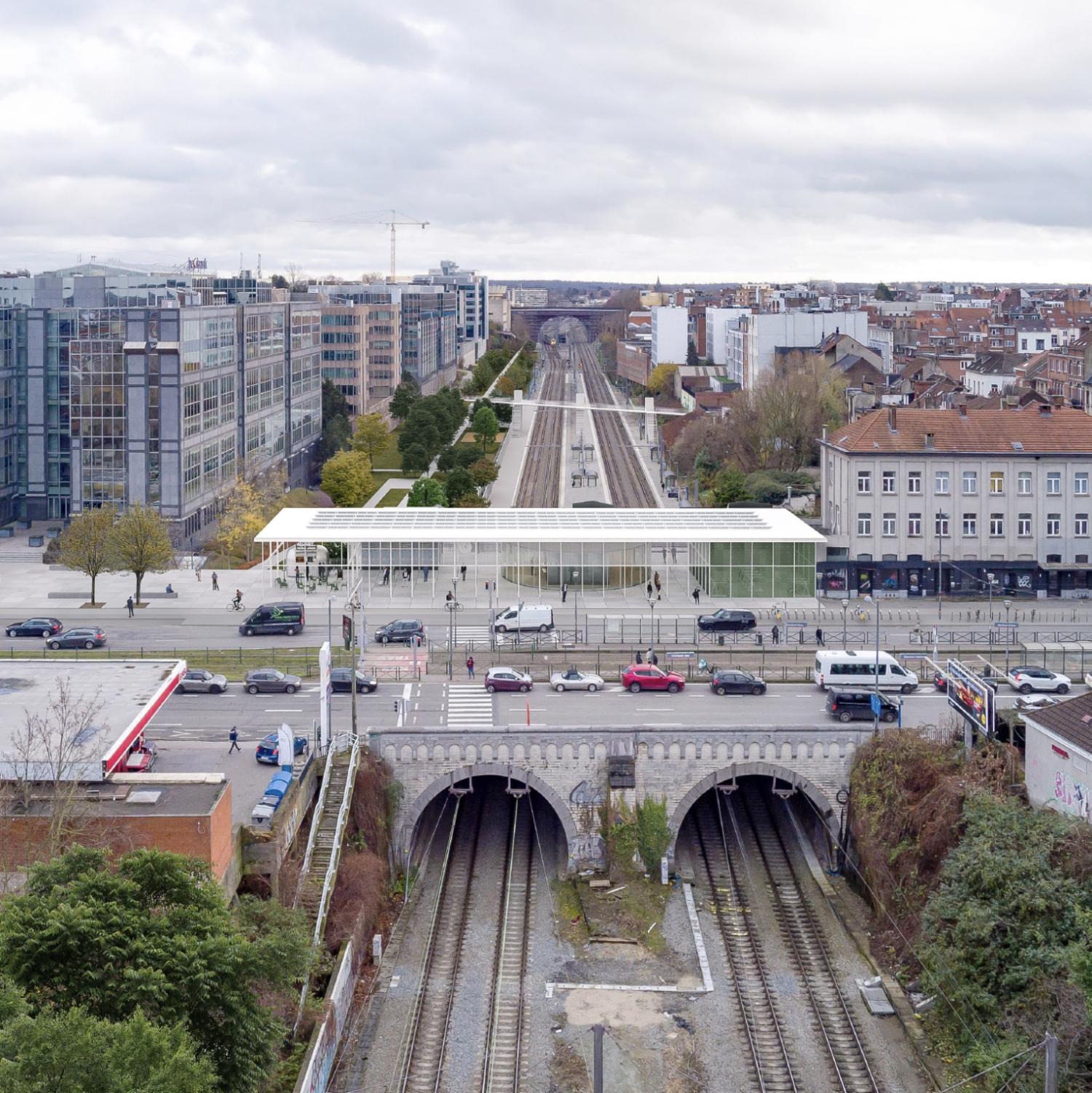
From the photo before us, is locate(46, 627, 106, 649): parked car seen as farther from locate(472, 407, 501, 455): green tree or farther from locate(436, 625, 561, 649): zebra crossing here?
locate(472, 407, 501, 455): green tree

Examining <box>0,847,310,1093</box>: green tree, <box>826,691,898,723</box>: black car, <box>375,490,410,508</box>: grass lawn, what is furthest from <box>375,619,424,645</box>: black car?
<box>375,490,410,508</box>: grass lawn

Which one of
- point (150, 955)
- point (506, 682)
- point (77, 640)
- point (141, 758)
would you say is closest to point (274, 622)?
point (77, 640)

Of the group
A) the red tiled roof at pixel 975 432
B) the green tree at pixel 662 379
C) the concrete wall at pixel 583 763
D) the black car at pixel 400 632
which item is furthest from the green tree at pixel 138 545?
the green tree at pixel 662 379

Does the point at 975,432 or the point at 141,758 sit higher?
the point at 975,432

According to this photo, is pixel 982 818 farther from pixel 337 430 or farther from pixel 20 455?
pixel 337 430

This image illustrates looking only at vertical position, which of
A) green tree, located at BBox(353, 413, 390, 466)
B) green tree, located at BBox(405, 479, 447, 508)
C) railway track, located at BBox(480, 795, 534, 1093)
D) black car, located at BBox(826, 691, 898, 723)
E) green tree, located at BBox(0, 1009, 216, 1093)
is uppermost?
green tree, located at BBox(353, 413, 390, 466)

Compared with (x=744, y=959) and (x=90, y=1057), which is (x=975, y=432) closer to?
(x=744, y=959)
